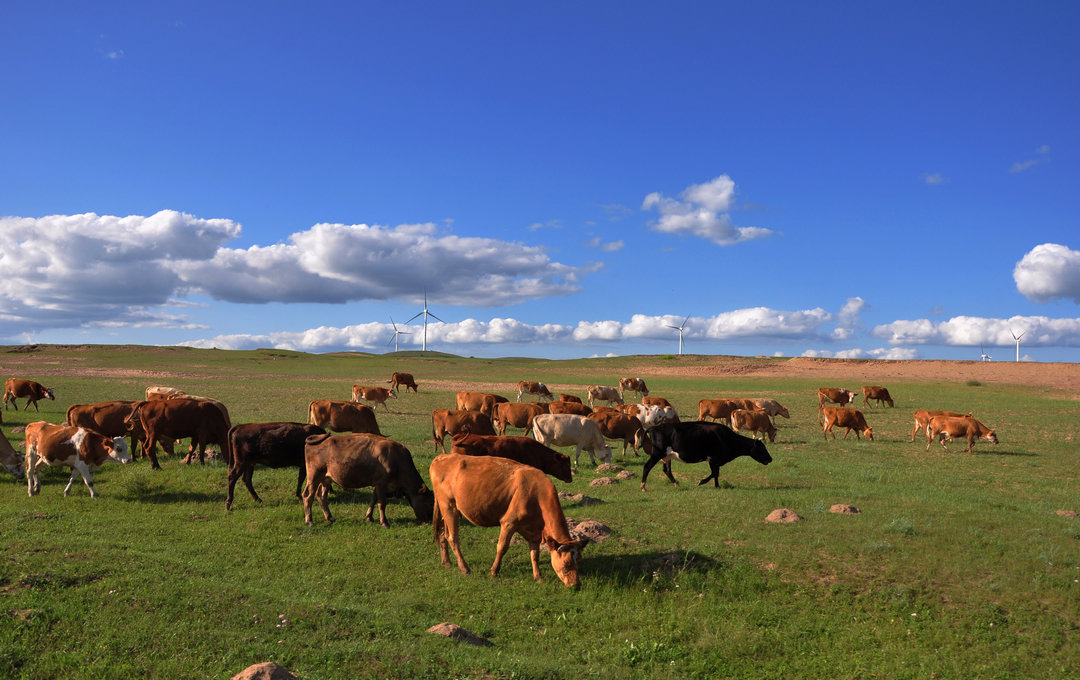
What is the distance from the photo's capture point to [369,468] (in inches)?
416

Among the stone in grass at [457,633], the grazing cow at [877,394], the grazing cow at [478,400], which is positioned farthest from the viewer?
the grazing cow at [877,394]

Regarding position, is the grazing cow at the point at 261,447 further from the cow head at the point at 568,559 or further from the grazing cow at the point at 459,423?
the cow head at the point at 568,559

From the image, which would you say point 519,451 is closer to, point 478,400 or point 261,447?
point 261,447

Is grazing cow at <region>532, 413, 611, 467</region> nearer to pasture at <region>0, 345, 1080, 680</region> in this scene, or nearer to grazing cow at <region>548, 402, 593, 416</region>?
pasture at <region>0, 345, 1080, 680</region>

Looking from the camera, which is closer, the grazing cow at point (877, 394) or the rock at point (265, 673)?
the rock at point (265, 673)

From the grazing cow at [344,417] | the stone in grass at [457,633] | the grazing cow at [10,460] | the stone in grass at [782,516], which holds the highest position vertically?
the grazing cow at [344,417]

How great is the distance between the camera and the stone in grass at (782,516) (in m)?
11.3

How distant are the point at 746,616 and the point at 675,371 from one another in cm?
7632

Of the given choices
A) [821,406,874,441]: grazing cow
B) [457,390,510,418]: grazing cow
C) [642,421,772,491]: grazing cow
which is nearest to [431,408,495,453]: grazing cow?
[642,421,772,491]: grazing cow

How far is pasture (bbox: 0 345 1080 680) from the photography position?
6.37 m

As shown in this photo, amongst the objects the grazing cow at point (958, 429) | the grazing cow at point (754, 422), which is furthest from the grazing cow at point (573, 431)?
the grazing cow at point (958, 429)

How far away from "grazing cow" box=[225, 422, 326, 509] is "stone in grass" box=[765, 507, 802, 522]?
28.1 feet

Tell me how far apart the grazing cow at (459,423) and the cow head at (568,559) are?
9087 mm

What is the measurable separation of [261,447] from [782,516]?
31.9 feet
